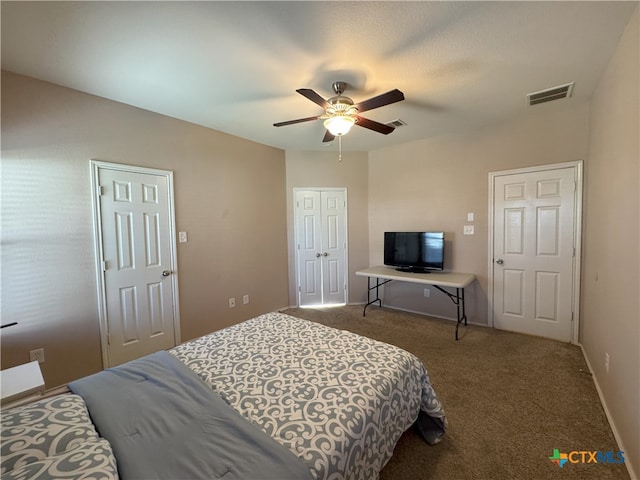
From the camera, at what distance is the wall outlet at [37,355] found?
217 cm

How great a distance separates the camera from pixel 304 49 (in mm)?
1878

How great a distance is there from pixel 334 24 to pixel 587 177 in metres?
3.05

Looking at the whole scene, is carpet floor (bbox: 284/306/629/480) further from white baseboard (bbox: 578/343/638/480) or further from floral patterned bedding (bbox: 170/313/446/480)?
floral patterned bedding (bbox: 170/313/446/480)

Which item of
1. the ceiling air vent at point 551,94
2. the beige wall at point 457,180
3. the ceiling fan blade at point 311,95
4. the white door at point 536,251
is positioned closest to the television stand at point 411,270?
the beige wall at point 457,180

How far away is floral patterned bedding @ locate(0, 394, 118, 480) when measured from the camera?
0.79 m

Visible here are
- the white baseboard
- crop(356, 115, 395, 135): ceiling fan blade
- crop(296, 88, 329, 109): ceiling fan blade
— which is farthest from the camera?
crop(356, 115, 395, 135): ceiling fan blade

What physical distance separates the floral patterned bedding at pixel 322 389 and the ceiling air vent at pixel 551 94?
2798 mm

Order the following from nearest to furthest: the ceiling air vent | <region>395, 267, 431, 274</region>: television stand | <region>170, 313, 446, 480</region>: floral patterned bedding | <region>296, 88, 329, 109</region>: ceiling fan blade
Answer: <region>170, 313, 446, 480</region>: floral patterned bedding < <region>296, 88, 329, 109</region>: ceiling fan blade < the ceiling air vent < <region>395, 267, 431, 274</region>: television stand

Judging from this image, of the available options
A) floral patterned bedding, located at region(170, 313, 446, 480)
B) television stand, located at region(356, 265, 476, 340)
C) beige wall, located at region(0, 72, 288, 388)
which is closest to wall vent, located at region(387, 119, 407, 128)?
television stand, located at region(356, 265, 476, 340)

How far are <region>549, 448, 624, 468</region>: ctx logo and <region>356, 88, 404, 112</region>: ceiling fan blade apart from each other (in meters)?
2.46

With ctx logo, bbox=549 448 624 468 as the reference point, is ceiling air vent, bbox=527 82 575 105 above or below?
above

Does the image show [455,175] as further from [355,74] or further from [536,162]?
[355,74]

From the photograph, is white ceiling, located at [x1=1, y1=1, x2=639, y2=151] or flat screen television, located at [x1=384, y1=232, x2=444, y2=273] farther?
flat screen television, located at [x1=384, y1=232, x2=444, y2=273]

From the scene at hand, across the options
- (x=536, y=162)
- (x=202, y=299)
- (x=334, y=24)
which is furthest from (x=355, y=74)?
(x=202, y=299)
